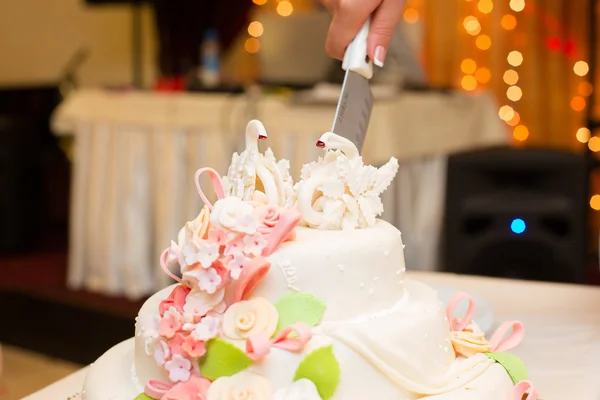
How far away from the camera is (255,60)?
17.4 ft

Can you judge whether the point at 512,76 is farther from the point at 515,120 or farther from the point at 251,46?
the point at 251,46

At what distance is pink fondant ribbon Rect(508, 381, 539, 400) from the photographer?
0.97 m

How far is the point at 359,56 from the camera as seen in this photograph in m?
1.23

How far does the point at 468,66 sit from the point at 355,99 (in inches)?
137

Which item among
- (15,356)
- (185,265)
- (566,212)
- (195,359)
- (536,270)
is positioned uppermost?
(185,265)

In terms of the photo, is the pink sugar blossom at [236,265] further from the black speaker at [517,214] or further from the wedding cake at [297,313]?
the black speaker at [517,214]

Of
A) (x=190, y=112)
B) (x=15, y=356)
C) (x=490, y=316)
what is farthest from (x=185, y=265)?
(x=15, y=356)

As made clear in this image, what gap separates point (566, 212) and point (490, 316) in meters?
1.42

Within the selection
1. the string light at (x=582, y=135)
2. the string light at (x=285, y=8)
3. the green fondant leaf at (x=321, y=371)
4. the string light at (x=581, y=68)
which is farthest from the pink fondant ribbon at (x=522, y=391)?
the string light at (x=285, y=8)

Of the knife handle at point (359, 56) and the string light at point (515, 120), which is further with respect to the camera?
the string light at point (515, 120)

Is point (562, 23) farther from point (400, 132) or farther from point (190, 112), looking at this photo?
point (190, 112)

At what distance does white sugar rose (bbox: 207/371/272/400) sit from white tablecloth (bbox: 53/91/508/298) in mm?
1977

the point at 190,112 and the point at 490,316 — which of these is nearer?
the point at 490,316

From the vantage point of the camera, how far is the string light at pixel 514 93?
4402mm
